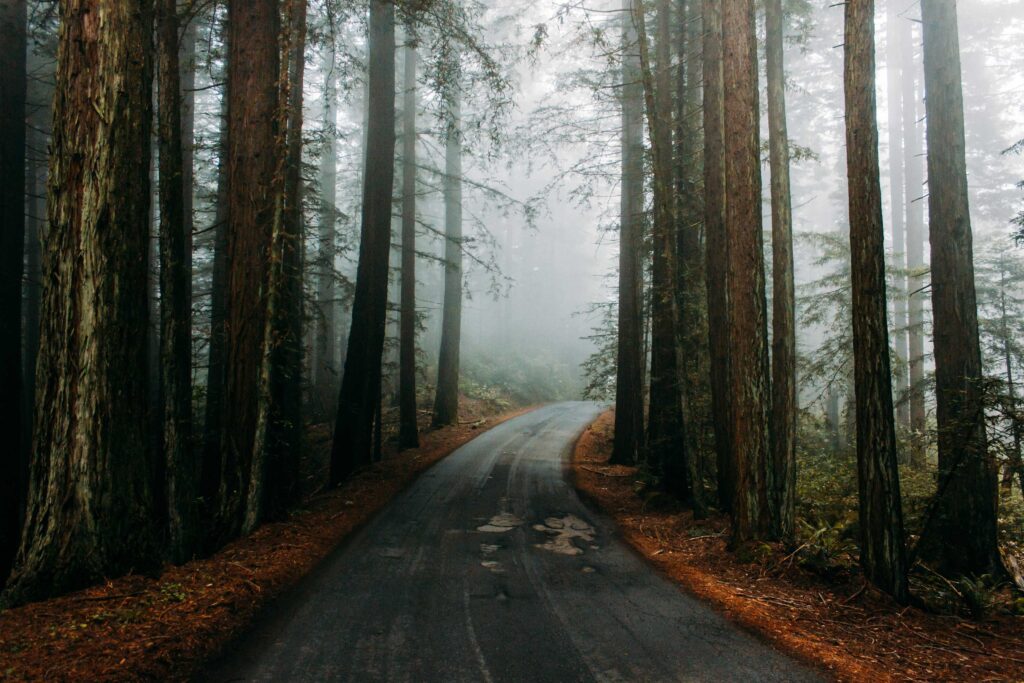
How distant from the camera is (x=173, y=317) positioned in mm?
6449

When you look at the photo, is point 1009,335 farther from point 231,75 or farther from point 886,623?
point 231,75

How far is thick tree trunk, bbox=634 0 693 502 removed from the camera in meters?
9.59

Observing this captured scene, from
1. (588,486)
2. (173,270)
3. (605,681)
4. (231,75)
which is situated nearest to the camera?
(605,681)

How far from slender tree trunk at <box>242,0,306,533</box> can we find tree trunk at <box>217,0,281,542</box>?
0.58 ft

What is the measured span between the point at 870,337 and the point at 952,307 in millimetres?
3746

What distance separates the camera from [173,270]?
649 cm

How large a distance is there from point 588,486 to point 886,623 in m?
6.95

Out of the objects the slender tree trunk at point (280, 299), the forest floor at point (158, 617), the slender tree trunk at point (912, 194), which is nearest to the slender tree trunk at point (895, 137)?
the slender tree trunk at point (912, 194)

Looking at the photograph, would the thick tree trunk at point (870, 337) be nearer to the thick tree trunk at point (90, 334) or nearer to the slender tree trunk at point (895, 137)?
the thick tree trunk at point (90, 334)

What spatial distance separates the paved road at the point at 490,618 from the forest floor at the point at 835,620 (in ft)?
1.21

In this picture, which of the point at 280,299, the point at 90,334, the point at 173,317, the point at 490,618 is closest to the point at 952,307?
the point at 490,618

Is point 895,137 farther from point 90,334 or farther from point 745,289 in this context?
point 90,334

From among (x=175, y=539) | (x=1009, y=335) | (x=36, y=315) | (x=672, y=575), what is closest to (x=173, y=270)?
(x=175, y=539)

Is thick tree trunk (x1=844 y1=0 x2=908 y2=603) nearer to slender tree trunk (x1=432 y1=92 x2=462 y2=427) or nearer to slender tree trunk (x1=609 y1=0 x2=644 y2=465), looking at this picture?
slender tree trunk (x1=609 y1=0 x2=644 y2=465)
